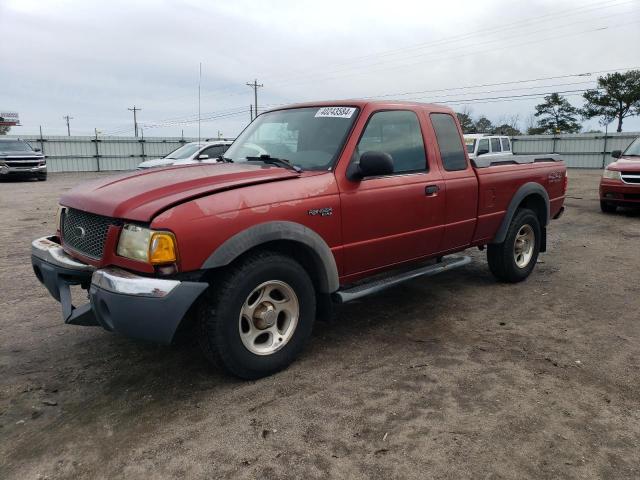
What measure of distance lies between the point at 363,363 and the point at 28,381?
91.1 inches

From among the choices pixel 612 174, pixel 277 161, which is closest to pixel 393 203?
pixel 277 161

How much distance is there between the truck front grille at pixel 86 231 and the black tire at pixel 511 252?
3963 mm

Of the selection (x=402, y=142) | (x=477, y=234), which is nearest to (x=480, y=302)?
(x=477, y=234)

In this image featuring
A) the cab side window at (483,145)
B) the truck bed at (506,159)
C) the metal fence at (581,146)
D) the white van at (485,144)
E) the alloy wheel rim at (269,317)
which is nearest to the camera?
the alloy wheel rim at (269,317)

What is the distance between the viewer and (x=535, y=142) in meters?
32.8

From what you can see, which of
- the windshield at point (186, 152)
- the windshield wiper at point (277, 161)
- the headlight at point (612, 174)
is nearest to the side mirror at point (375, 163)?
the windshield wiper at point (277, 161)

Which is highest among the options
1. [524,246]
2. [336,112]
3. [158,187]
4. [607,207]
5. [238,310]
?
[336,112]

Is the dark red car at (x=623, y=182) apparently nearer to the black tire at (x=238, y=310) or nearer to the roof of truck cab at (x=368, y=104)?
the roof of truck cab at (x=368, y=104)

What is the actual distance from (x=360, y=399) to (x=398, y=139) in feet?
7.23

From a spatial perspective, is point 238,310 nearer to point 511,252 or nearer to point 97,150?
point 511,252

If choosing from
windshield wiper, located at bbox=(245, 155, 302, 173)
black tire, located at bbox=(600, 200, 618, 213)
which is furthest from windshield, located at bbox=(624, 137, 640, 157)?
windshield wiper, located at bbox=(245, 155, 302, 173)

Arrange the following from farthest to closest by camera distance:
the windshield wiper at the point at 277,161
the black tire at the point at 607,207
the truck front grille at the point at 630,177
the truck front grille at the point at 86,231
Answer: the black tire at the point at 607,207 → the truck front grille at the point at 630,177 → the windshield wiper at the point at 277,161 → the truck front grille at the point at 86,231

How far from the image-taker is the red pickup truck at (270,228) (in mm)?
2885

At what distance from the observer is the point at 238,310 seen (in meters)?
3.09
